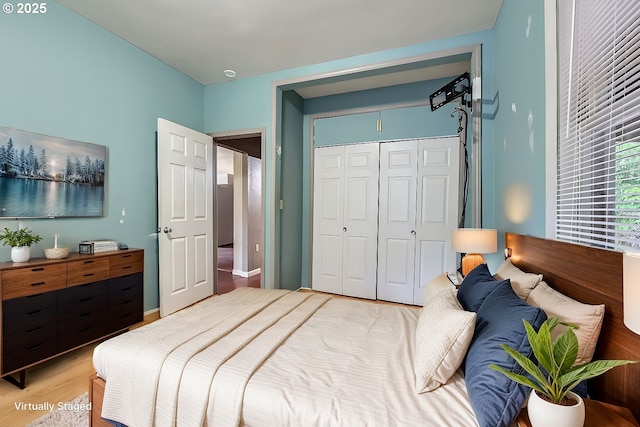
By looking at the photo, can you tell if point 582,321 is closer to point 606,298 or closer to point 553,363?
point 606,298

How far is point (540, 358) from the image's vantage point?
75 centimetres

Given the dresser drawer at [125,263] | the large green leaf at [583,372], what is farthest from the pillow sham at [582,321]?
the dresser drawer at [125,263]

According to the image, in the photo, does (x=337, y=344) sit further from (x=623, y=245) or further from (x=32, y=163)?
(x=32, y=163)

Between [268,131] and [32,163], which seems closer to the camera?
[32,163]

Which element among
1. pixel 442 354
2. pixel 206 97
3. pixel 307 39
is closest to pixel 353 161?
pixel 307 39

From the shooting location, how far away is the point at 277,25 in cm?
263

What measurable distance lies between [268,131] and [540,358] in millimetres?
3382

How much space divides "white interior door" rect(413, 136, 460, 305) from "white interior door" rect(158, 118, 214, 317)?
109 inches

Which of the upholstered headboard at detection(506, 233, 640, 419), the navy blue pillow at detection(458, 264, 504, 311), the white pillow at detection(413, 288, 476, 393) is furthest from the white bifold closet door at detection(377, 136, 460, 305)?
the white pillow at detection(413, 288, 476, 393)

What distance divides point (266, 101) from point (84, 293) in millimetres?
2758

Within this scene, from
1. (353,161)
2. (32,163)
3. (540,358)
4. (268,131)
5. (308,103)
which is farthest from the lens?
(308,103)

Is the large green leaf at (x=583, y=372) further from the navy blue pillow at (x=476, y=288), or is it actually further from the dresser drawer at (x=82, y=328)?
the dresser drawer at (x=82, y=328)

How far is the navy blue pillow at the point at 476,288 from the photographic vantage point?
4.47 feet

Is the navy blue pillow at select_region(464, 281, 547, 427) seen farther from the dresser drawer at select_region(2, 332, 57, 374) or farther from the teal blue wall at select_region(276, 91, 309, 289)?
the teal blue wall at select_region(276, 91, 309, 289)
